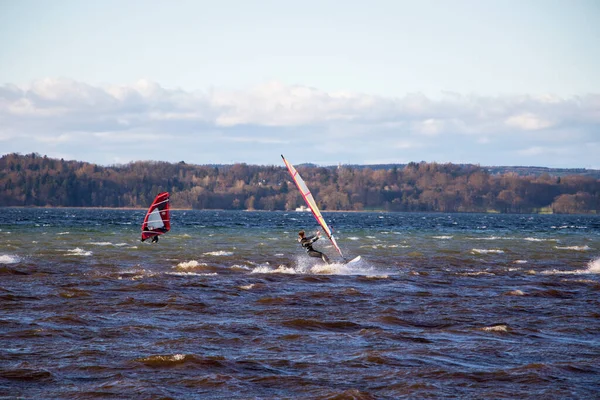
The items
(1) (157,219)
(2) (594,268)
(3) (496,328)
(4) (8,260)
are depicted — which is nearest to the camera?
(3) (496,328)

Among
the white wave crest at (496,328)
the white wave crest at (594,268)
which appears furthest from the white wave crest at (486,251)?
the white wave crest at (496,328)

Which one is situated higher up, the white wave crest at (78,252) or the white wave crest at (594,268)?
the white wave crest at (78,252)

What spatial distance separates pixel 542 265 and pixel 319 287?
14.7 m

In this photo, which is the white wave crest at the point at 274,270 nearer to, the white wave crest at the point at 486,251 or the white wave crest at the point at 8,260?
the white wave crest at the point at 8,260

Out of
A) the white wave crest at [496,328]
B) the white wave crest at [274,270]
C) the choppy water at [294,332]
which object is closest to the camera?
the choppy water at [294,332]

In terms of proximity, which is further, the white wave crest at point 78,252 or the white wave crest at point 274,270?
the white wave crest at point 78,252

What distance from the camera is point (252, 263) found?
36.0 meters

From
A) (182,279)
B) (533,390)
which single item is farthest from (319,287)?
(533,390)

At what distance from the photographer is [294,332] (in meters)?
18.0

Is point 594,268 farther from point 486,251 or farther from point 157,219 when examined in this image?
point 157,219

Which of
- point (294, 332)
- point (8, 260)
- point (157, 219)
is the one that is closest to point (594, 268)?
point (157, 219)

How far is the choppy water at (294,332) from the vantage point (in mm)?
13469

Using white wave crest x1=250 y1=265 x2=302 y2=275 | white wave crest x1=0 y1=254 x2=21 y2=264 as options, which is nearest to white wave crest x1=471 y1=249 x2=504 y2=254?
white wave crest x1=250 y1=265 x2=302 y2=275

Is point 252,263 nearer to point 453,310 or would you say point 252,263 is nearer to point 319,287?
point 319,287
